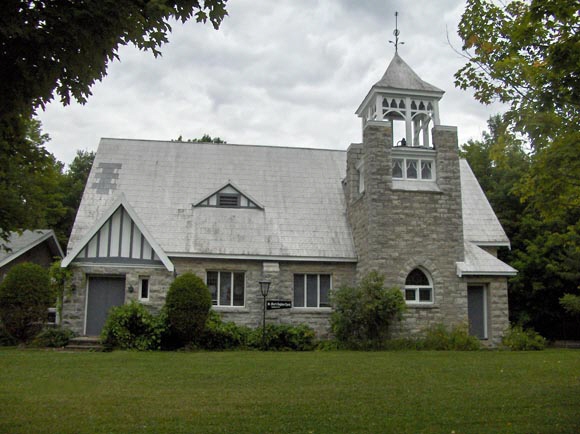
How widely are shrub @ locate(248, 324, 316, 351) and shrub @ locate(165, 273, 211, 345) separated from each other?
6.74 feet

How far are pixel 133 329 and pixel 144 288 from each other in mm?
2173

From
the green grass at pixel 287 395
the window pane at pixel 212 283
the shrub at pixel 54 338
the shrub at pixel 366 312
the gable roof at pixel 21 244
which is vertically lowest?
the green grass at pixel 287 395

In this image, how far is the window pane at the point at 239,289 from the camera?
20609 millimetres

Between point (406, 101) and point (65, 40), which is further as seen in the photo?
point (406, 101)

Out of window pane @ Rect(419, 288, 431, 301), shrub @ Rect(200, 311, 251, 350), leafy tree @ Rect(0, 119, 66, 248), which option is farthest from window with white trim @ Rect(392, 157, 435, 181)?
leafy tree @ Rect(0, 119, 66, 248)

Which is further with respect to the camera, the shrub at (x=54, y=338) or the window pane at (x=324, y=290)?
the window pane at (x=324, y=290)

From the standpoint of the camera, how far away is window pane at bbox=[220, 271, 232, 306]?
20.5 meters

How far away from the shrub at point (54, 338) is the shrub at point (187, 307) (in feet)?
10.9

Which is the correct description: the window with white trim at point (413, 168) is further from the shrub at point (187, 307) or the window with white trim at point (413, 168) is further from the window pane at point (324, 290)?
the shrub at point (187, 307)

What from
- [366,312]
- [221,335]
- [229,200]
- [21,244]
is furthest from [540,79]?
[21,244]

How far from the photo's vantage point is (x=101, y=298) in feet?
63.5

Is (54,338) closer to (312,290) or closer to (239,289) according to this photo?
(239,289)

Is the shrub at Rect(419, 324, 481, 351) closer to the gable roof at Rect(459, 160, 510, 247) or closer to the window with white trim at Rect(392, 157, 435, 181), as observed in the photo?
the gable roof at Rect(459, 160, 510, 247)

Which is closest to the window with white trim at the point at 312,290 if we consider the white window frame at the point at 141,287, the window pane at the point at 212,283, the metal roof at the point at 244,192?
the metal roof at the point at 244,192
